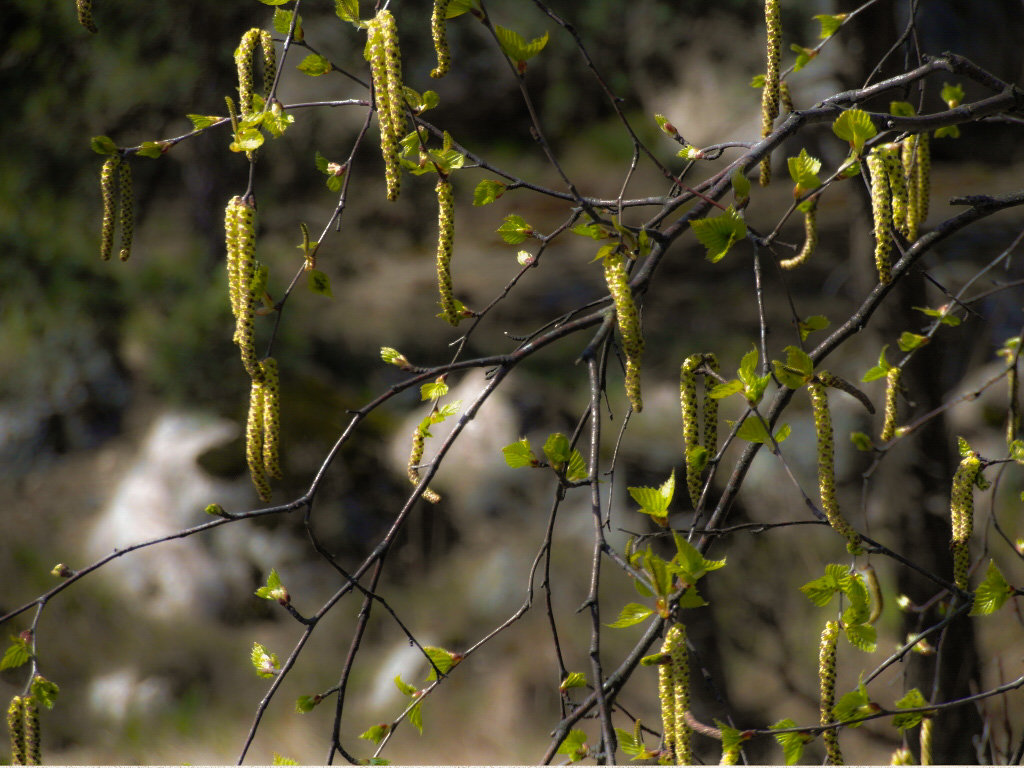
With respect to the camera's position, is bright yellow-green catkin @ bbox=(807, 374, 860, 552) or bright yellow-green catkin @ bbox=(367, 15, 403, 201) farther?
bright yellow-green catkin @ bbox=(807, 374, 860, 552)

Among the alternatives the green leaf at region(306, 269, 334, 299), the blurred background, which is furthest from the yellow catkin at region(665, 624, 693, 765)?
the blurred background

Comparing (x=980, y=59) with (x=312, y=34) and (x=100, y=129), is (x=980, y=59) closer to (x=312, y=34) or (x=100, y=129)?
(x=312, y=34)

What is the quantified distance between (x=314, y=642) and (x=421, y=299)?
2.21 m

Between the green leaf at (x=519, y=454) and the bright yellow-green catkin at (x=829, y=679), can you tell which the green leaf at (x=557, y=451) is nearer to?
the green leaf at (x=519, y=454)

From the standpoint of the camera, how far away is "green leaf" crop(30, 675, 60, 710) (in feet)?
3.38

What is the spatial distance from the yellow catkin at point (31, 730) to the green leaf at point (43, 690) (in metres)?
0.01

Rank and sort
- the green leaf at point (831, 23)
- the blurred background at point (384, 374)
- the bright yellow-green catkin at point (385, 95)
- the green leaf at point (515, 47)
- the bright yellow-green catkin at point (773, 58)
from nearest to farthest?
1. the bright yellow-green catkin at point (385, 95)
2. the green leaf at point (515, 47)
3. the bright yellow-green catkin at point (773, 58)
4. the green leaf at point (831, 23)
5. the blurred background at point (384, 374)

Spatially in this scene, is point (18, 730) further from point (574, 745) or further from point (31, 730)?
point (574, 745)

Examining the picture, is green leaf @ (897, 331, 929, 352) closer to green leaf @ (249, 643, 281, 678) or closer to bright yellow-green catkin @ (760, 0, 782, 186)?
bright yellow-green catkin @ (760, 0, 782, 186)

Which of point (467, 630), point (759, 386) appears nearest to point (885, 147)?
point (759, 386)

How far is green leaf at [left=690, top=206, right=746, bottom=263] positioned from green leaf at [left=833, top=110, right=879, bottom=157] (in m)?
0.14

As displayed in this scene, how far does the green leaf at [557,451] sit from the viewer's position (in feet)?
3.23

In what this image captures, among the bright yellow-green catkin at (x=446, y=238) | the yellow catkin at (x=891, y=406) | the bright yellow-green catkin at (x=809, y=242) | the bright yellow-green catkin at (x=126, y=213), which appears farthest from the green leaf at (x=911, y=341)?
the bright yellow-green catkin at (x=126, y=213)

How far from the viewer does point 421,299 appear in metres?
5.38
